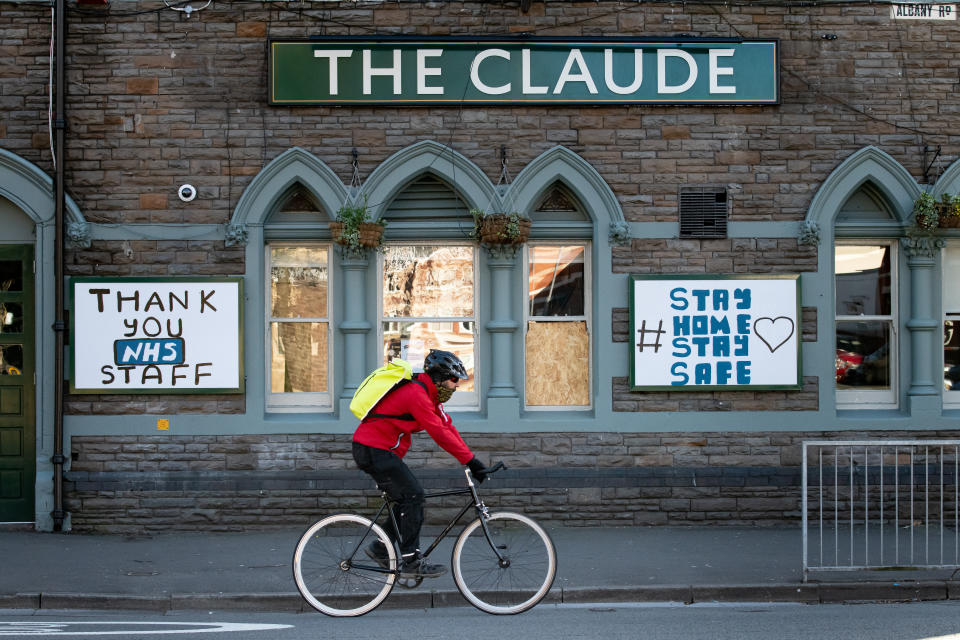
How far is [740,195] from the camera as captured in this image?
35.1 ft

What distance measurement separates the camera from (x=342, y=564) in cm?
708

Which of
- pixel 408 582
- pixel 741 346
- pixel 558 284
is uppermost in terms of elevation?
pixel 558 284

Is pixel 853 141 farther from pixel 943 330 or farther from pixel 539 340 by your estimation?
pixel 539 340

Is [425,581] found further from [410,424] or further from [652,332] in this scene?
[652,332]

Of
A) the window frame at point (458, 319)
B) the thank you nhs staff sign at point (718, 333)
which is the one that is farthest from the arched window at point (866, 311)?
the window frame at point (458, 319)

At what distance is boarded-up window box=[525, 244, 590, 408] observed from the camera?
1094 cm

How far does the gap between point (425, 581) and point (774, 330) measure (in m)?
4.84

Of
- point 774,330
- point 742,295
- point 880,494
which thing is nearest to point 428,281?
point 742,295

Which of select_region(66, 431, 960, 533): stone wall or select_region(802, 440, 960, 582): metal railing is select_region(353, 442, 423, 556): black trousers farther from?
select_region(802, 440, 960, 582): metal railing

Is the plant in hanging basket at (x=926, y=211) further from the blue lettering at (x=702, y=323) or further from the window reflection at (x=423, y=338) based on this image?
the window reflection at (x=423, y=338)

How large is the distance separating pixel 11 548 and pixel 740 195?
317 inches

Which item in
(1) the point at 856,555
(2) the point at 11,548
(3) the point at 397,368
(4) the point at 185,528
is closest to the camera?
(3) the point at 397,368

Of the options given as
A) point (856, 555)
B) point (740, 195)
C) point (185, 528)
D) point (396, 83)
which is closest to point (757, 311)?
point (740, 195)

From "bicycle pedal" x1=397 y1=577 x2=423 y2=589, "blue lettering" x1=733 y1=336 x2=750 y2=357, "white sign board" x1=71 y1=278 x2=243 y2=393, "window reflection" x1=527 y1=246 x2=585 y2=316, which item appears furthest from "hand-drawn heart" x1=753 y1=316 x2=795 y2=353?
"white sign board" x1=71 y1=278 x2=243 y2=393
